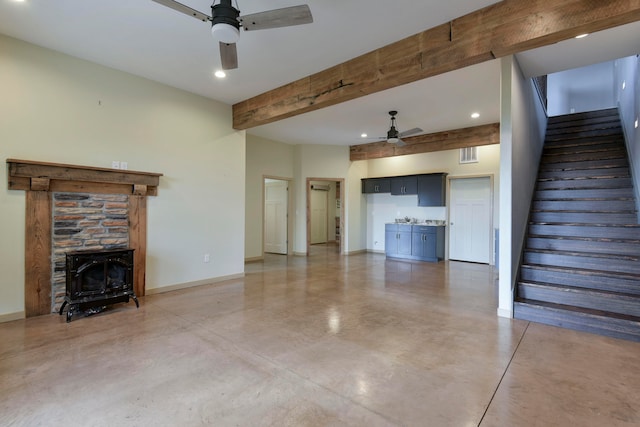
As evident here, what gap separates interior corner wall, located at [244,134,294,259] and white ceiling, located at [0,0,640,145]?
228 cm

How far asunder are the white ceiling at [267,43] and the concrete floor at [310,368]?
2.96m

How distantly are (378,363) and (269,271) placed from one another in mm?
3906

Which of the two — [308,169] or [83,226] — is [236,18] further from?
[308,169]

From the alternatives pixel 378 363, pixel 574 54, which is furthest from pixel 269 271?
pixel 574 54

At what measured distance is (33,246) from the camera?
3.38 m

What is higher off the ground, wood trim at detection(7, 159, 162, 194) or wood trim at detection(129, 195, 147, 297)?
wood trim at detection(7, 159, 162, 194)

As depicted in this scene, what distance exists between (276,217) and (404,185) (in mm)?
3560

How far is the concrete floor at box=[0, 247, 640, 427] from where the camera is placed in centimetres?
183

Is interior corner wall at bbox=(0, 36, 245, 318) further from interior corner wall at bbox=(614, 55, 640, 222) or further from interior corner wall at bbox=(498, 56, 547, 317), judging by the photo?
interior corner wall at bbox=(614, 55, 640, 222)

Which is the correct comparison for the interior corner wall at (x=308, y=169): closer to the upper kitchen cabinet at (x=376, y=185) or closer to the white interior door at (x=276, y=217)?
the white interior door at (x=276, y=217)

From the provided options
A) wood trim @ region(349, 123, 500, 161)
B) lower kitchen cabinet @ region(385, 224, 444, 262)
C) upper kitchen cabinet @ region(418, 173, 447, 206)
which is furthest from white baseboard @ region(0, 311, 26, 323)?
upper kitchen cabinet @ region(418, 173, 447, 206)

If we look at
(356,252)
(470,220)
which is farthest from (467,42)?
(356,252)

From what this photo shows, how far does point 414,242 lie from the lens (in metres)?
7.61

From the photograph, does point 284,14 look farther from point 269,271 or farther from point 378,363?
point 269,271
